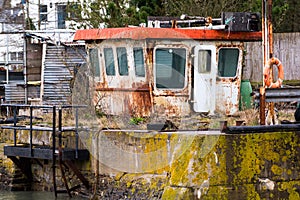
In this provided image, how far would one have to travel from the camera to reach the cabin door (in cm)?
1636

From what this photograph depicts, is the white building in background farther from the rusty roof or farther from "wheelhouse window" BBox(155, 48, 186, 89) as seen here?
"wheelhouse window" BBox(155, 48, 186, 89)

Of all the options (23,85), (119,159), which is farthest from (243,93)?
(23,85)

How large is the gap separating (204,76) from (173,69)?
702 millimetres

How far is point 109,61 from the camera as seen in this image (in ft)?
55.7

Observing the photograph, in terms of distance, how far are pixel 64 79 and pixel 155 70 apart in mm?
7996

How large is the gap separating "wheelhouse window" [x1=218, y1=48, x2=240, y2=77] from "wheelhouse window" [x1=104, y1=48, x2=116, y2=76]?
229cm

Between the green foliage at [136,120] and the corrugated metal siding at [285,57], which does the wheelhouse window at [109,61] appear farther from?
the corrugated metal siding at [285,57]

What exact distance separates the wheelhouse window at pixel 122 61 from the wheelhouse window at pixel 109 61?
19 centimetres

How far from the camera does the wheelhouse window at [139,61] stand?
1639 cm

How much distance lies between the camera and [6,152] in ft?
57.0

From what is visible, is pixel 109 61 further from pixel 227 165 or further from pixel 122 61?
pixel 227 165

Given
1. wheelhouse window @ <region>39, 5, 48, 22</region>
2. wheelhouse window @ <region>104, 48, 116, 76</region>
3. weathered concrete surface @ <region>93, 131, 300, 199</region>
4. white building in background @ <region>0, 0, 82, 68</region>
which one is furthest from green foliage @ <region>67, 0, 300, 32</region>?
weathered concrete surface @ <region>93, 131, 300, 199</region>

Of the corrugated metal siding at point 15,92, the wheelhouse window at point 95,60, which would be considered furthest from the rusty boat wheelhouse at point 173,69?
the corrugated metal siding at point 15,92

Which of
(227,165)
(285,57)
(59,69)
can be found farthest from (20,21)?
(227,165)
